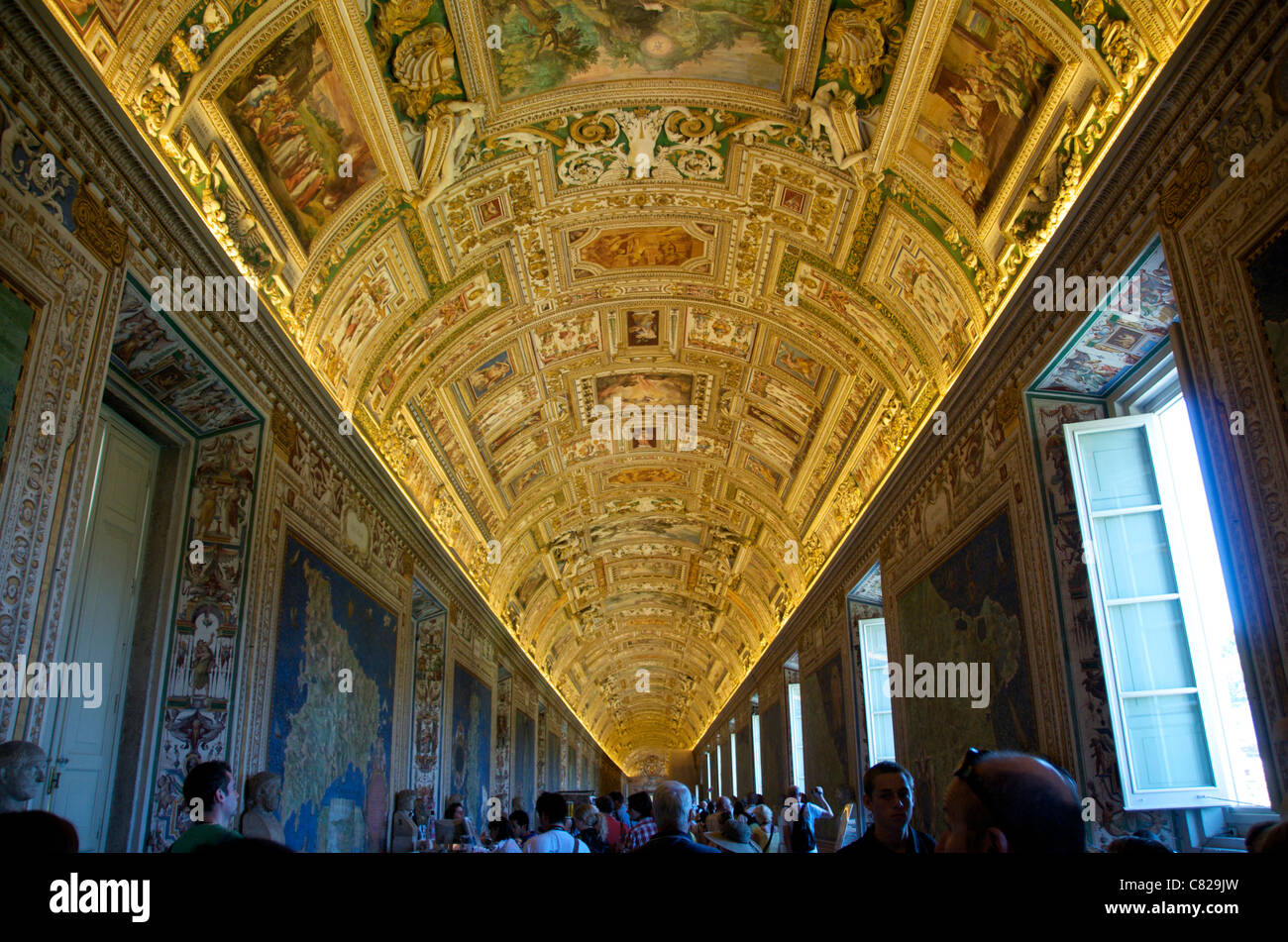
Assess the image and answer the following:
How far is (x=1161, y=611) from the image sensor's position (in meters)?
8.36

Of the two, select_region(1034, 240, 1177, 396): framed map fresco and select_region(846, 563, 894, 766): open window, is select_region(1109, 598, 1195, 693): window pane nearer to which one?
select_region(1034, 240, 1177, 396): framed map fresco

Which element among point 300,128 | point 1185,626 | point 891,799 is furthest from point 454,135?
point 1185,626

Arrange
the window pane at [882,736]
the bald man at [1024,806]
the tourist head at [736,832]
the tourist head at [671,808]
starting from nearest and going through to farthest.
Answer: the bald man at [1024,806], the tourist head at [671,808], the tourist head at [736,832], the window pane at [882,736]

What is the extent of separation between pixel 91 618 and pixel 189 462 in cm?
194

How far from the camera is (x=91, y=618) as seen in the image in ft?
27.7

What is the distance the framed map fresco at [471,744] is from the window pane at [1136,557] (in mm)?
13324

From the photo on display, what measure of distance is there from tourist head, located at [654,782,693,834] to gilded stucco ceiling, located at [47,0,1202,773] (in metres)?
6.44

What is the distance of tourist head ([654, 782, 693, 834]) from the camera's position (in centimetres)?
528

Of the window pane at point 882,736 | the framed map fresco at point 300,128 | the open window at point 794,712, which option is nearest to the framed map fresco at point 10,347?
the framed map fresco at point 300,128

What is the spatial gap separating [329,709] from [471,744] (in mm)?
9304

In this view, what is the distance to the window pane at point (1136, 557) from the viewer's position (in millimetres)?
8445

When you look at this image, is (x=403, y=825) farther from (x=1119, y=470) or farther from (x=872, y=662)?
(x=1119, y=470)

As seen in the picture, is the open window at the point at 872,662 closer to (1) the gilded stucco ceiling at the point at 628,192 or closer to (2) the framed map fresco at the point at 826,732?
(2) the framed map fresco at the point at 826,732
